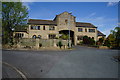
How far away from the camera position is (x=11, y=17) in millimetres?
21609

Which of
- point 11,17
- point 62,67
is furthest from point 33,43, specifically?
point 62,67

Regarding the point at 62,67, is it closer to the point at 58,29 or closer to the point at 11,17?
the point at 11,17

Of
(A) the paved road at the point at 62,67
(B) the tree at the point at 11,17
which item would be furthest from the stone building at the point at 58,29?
(A) the paved road at the point at 62,67

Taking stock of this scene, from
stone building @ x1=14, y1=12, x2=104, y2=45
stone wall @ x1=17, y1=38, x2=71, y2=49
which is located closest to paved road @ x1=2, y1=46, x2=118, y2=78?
stone wall @ x1=17, y1=38, x2=71, y2=49

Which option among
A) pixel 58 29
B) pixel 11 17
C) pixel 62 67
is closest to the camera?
pixel 62 67

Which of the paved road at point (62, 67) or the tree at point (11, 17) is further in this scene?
the tree at point (11, 17)

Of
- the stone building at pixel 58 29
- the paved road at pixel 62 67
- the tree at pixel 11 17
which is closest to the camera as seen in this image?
the paved road at pixel 62 67

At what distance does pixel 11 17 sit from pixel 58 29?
1874cm

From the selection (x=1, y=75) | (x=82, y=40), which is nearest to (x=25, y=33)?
(x=82, y=40)

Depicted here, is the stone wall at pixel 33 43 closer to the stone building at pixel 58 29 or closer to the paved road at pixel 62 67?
the paved road at pixel 62 67

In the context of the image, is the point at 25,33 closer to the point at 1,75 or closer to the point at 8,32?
the point at 8,32

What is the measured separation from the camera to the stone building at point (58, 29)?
3528 centimetres

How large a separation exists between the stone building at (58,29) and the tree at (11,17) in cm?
1125

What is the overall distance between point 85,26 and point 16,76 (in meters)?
37.2
